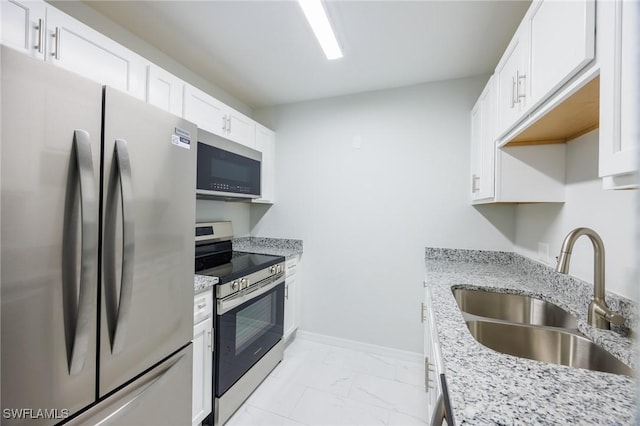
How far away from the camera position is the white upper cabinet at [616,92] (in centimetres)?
54

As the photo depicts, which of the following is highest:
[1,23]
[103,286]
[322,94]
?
[322,94]

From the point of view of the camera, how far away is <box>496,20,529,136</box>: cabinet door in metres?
1.12

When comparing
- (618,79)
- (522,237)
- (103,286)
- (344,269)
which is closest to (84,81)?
(103,286)

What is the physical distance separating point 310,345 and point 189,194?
6.75ft

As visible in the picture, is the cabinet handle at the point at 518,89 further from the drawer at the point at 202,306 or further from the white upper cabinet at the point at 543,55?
the drawer at the point at 202,306

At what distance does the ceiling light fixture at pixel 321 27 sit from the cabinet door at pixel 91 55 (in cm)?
101

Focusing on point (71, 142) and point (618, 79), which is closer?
point (618, 79)

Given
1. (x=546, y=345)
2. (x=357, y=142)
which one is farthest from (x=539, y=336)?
(x=357, y=142)

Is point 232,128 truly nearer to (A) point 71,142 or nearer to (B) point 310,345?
(A) point 71,142

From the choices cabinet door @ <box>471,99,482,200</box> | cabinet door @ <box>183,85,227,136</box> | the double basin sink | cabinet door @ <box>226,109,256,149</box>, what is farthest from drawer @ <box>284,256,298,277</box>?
cabinet door @ <box>471,99,482,200</box>

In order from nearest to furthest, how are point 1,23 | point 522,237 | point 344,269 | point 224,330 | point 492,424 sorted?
1. point 492,424
2. point 1,23
3. point 224,330
4. point 522,237
5. point 344,269

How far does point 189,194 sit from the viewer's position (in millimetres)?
1248

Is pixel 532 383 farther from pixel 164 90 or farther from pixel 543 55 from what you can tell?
pixel 164 90

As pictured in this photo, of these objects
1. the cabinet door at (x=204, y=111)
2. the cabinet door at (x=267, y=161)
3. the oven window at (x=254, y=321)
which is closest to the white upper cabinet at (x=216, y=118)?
the cabinet door at (x=204, y=111)
